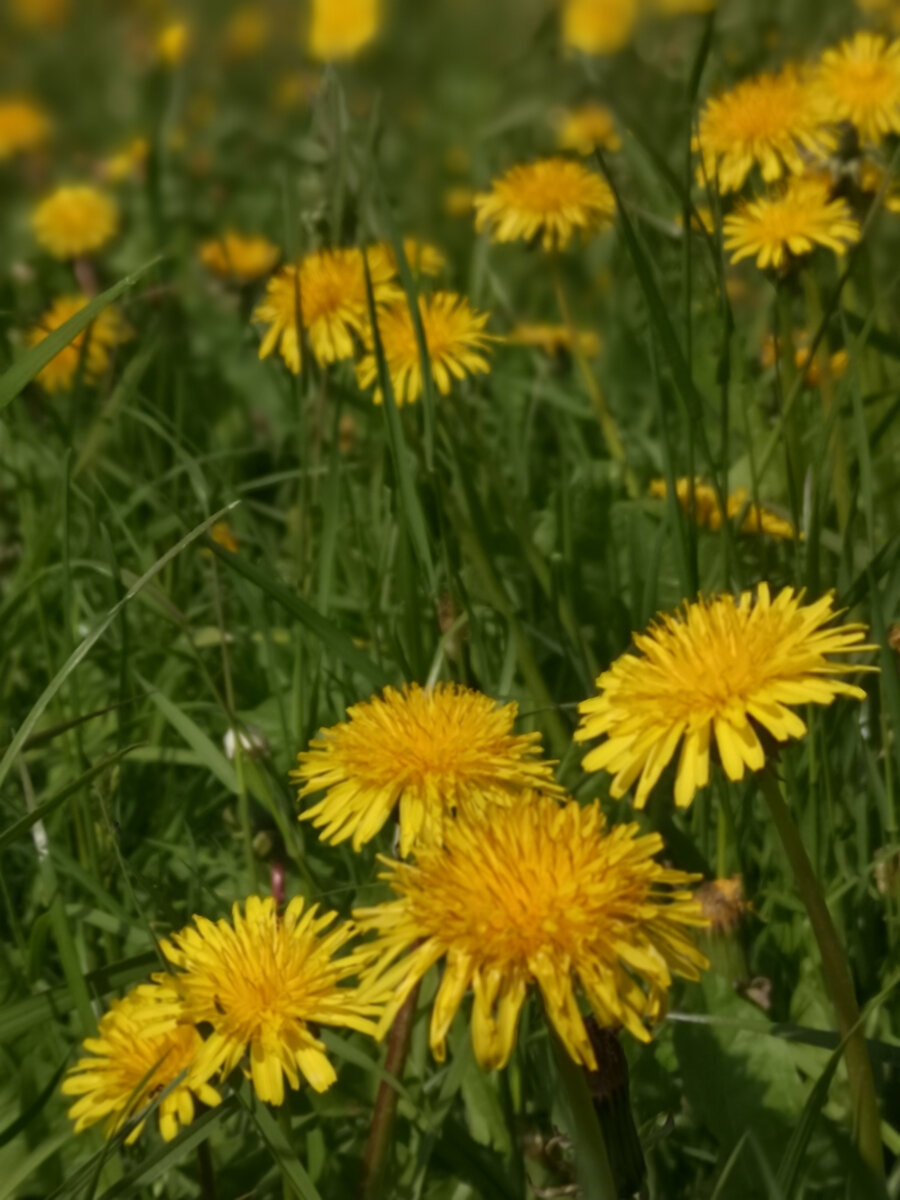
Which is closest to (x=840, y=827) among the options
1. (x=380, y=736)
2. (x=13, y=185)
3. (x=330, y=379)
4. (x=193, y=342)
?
(x=380, y=736)

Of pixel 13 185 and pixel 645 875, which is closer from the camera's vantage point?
pixel 645 875

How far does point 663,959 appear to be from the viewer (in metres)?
0.77

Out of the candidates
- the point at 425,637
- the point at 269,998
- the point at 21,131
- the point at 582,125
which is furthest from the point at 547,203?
the point at 21,131

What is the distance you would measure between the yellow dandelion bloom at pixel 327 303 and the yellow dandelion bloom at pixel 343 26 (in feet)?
8.15

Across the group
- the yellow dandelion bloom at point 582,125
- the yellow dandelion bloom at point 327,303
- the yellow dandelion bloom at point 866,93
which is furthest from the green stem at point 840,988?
the yellow dandelion bloom at point 582,125

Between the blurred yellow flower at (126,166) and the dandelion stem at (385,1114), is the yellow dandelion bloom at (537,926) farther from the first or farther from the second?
the blurred yellow flower at (126,166)

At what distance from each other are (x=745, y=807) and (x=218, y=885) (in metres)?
0.46

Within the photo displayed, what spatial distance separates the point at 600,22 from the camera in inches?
165

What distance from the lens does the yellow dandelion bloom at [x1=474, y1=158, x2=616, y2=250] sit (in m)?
1.83

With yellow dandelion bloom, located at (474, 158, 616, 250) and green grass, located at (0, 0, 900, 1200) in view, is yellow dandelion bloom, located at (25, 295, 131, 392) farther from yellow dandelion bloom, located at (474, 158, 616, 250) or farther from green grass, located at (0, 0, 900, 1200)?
yellow dandelion bloom, located at (474, 158, 616, 250)

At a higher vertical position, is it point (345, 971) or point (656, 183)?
point (656, 183)

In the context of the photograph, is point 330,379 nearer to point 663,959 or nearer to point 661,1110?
point 661,1110

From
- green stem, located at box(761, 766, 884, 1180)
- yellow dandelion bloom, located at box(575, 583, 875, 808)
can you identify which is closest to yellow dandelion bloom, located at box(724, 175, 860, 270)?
yellow dandelion bloom, located at box(575, 583, 875, 808)

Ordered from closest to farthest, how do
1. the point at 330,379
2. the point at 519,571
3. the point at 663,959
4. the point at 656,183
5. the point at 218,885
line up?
the point at 663,959
the point at 218,885
the point at 519,571
the point at 330,379
the point at 656,183
